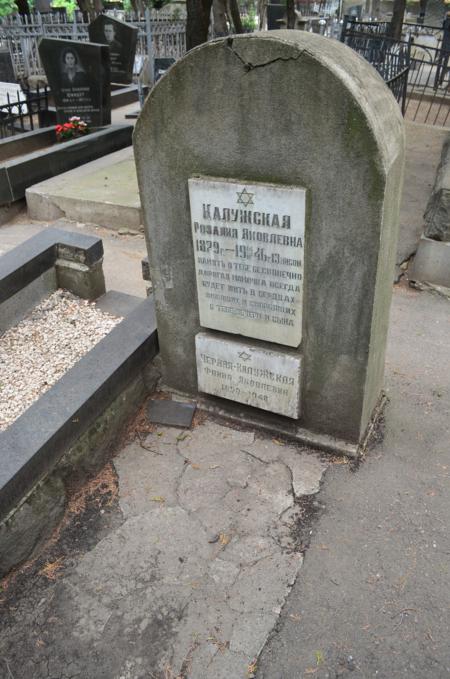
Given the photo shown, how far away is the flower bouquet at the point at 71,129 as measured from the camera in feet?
30.1

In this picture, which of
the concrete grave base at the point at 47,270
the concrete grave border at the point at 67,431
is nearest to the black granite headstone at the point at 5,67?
the concrete grave base at the point at 47,270

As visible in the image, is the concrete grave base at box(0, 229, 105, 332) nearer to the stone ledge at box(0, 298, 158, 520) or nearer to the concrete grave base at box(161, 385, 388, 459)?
the stone ledge at box(0, 298, 158, 520)

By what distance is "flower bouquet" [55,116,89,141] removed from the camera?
361 inches

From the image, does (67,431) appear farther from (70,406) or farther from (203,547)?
(203,547)

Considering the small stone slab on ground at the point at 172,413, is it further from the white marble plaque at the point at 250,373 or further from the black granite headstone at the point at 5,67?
the black granite headstone at the point at 5,67

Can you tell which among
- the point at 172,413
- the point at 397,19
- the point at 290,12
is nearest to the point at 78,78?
the point at 290,12

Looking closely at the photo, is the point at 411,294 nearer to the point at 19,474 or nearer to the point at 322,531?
the point at 322,531

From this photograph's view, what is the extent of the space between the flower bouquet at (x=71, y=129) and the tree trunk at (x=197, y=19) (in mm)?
2367

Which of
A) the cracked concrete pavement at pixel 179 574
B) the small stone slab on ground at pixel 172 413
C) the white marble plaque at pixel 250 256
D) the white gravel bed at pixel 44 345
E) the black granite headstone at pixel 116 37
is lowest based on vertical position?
the cracked concrete pavement at pixel 179 574

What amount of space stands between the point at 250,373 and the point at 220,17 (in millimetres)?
15794

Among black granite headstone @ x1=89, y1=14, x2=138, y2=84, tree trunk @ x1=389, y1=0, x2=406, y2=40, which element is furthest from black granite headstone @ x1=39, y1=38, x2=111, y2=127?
tree trunk @ x1=389, y1=0, x2=406, y2=40

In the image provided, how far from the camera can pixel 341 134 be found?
226 centimetres

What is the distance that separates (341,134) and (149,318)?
5.95 feet

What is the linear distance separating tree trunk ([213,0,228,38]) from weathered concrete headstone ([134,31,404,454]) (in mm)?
15011
